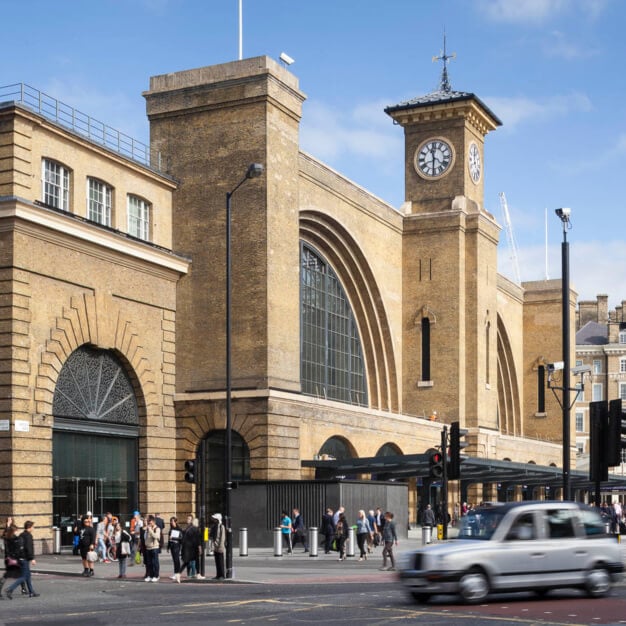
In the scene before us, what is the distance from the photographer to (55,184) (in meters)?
39.5

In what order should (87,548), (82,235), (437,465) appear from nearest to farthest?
1. (87,548)
2. (437,465)
3. (82,235)

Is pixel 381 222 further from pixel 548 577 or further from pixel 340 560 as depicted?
pixel 548 577

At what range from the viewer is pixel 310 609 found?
796 inches

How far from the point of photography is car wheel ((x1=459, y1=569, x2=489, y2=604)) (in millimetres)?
20531

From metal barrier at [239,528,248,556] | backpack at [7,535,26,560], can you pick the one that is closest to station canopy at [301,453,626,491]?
metal barrier at [239,528,248,556]

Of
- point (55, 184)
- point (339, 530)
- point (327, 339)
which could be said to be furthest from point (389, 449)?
point (55, 184)

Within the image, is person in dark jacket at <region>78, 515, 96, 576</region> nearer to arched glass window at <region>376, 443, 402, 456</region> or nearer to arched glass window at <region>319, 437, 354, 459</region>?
arched glass window at <region>319, 437, 354, 459</region>

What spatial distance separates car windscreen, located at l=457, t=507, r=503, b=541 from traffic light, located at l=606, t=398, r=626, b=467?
2544 millimetres

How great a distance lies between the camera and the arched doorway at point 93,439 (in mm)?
38719

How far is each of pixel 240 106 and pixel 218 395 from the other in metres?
10.8

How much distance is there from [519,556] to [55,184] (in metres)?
23.5

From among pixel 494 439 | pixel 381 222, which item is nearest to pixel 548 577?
pixel 381 222

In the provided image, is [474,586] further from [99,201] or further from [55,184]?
[99,201]

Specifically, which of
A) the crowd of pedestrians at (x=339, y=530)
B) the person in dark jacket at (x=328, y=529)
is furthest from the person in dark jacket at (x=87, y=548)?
the person in dark jacket at (x=328, y=529)
